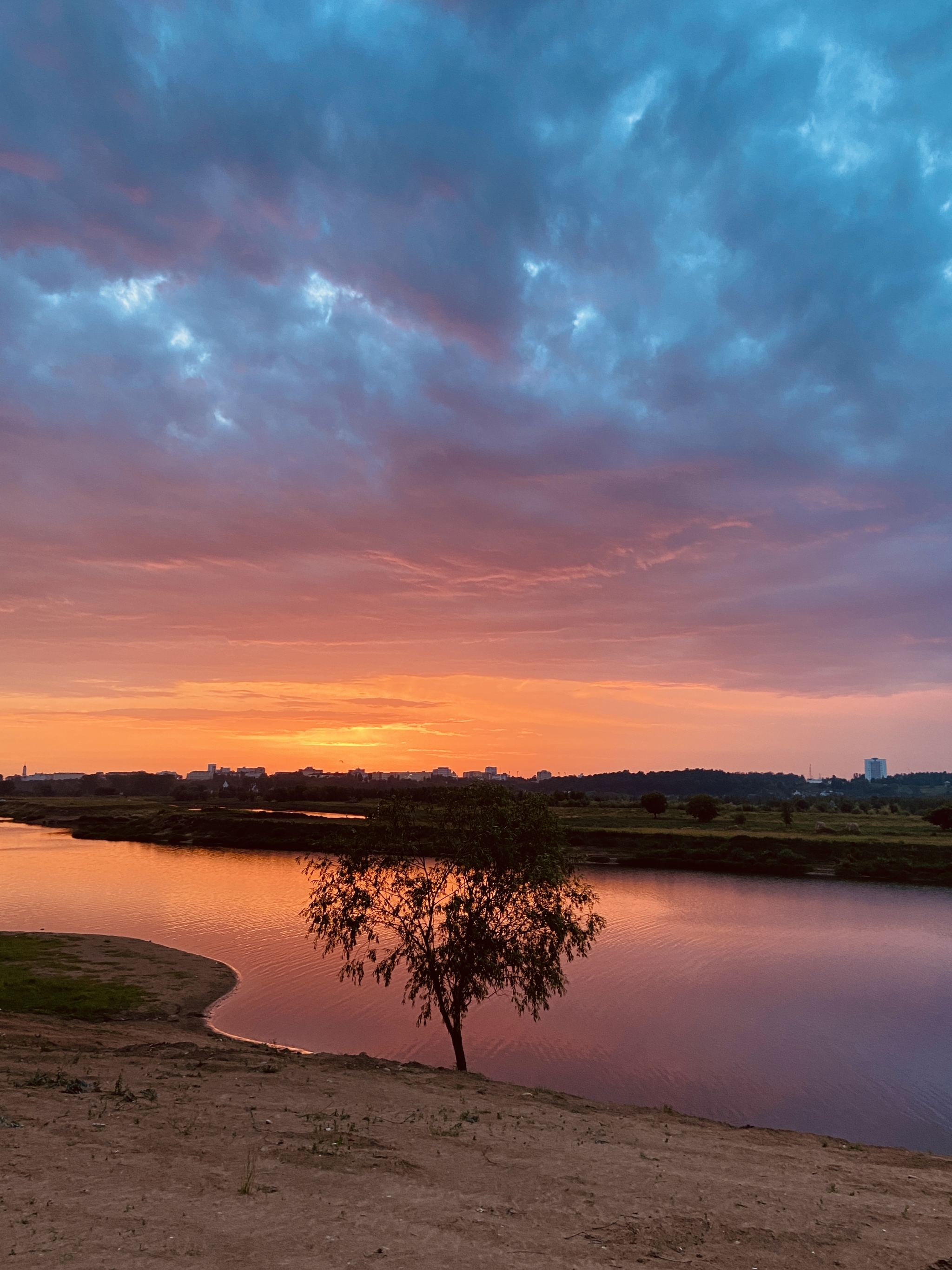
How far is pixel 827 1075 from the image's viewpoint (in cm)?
3316

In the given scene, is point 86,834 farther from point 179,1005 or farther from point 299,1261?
point 299,1261

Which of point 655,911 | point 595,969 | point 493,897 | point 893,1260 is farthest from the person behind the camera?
point 655,911

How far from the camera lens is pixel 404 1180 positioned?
15.3m

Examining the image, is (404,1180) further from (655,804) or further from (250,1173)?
(655,804)

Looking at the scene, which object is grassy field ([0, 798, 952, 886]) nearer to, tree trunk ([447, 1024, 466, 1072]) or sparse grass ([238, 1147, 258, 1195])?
tree trunk ([447, 1024, 466, 1072])

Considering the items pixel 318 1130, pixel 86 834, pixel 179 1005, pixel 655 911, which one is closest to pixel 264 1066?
pixel 318 1130

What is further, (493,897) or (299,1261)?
(493,897)

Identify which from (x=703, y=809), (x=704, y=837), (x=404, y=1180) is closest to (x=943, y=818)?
(x=703, y=809)

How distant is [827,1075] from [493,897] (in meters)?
16.7

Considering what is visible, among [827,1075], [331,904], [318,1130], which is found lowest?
[827,1075]

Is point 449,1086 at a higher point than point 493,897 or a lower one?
lower

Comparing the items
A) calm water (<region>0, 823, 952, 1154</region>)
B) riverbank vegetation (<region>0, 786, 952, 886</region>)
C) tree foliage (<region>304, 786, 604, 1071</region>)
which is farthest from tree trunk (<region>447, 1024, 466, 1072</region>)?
riverbank vegetation (<region>0, 786, 952, 886</region>)

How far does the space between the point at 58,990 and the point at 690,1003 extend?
32.7 m

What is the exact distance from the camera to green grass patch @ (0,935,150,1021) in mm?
36750
